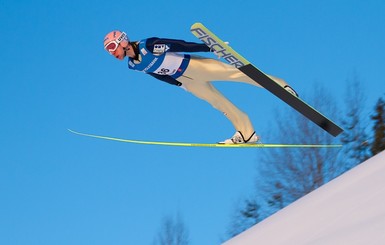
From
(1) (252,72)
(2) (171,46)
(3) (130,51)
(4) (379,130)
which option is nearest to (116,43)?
(3) (130,51)

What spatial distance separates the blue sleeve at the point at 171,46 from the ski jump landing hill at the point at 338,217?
6.37 ft

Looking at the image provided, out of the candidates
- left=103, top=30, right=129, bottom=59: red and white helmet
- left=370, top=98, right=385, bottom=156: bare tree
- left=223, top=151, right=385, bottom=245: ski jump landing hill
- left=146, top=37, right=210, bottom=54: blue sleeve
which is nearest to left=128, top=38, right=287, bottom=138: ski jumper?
left=146, top=37, right=210, bottom=54: blue sleeve

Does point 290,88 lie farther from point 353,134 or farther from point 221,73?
point 353,134

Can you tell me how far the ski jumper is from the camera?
7.97 meters

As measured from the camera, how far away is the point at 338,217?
536cm

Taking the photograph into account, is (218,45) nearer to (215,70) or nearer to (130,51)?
(215,70)

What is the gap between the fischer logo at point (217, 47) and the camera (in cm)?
773

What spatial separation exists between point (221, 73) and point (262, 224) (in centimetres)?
212

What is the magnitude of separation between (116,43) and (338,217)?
3.57 m

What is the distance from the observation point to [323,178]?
27.0m

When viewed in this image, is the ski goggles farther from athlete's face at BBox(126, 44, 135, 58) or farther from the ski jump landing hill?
the ski jump landing hill

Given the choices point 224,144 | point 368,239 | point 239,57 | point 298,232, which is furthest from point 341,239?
point 224,144

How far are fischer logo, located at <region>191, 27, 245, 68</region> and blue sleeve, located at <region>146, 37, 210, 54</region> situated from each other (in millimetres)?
58

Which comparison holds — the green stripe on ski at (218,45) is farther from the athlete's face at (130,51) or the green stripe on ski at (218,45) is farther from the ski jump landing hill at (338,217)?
the ski jump landing hill at (338,217)
